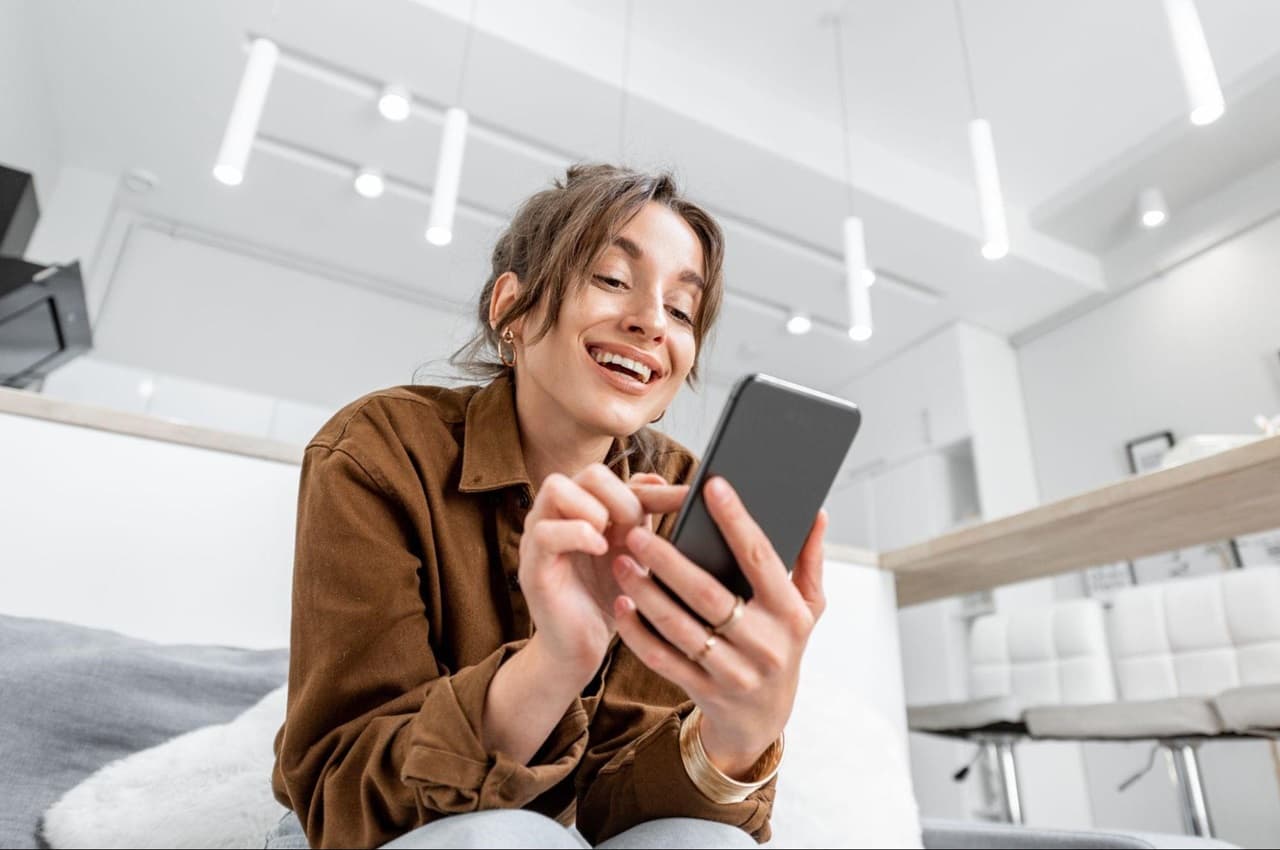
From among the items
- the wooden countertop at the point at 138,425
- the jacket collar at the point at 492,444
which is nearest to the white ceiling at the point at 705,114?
the wooden countertop at the point at 138,425

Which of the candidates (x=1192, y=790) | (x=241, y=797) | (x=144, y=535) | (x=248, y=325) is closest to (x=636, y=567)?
(x=241, y=797)

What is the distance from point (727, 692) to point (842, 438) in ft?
0.55

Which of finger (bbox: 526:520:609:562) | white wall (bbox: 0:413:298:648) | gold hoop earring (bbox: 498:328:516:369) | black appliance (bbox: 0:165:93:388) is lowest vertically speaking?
finger (bbox: 526:520:609:562)

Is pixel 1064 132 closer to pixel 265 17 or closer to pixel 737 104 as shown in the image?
pixel 737 104

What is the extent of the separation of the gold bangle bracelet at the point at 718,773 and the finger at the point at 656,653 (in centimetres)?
14

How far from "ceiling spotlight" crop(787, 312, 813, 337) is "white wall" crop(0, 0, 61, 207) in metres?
3.51

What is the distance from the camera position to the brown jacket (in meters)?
0.50

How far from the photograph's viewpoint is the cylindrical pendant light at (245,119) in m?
1.91

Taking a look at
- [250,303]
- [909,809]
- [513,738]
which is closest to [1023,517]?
[909,809]

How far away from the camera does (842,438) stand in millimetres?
506

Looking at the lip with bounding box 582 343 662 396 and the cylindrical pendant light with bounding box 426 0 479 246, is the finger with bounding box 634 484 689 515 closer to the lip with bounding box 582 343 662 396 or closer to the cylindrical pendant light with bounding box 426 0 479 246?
the lip with bounding box 582 343 662 396

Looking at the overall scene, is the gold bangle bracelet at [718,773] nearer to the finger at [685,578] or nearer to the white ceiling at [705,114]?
the finger at [685,578]

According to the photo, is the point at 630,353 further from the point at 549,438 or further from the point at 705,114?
the point at 705,114

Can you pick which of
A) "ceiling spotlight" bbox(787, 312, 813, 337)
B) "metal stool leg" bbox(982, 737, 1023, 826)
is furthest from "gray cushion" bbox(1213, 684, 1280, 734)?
"ceiling spotlight" bbox(787, 312, 813, 337)
